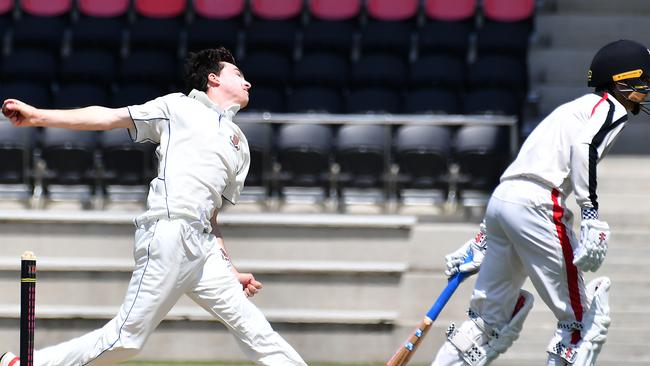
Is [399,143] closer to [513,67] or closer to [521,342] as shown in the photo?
[521,342]

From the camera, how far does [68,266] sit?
358 inches

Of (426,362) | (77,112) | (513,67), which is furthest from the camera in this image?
(513,67)

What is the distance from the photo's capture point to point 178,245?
577 centimetres

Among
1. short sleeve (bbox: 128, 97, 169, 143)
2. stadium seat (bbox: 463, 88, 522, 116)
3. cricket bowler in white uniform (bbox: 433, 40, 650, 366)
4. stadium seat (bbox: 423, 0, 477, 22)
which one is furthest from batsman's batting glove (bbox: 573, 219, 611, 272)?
stadium seat (bbox: 423, 0, 477, 22)

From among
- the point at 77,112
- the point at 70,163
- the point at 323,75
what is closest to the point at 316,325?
the point at 70,163

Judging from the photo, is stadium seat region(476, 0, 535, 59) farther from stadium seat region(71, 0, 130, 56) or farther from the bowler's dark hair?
the bowler's dark hair

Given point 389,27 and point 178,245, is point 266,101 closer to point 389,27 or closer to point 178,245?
point 389,27

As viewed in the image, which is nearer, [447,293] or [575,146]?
[575,146]

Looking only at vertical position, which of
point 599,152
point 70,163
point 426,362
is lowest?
point 426,362

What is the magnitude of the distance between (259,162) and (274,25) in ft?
12.9

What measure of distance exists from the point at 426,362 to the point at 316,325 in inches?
30.5

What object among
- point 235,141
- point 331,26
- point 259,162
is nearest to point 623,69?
point 235,141

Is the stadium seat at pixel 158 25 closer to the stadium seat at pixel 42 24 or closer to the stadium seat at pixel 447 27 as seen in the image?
the stadium seat at pixel 42 24

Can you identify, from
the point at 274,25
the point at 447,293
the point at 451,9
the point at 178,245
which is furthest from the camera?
the point at 451,9
